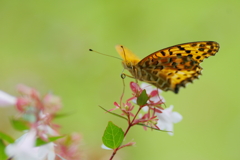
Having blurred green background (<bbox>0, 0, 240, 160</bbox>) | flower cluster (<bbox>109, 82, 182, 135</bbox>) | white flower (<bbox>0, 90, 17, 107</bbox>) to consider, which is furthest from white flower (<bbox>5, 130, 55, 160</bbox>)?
blurred green background (<bbox>0, 0, 240, 160</bbox>)

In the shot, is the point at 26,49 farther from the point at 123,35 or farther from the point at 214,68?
the point at 214,68

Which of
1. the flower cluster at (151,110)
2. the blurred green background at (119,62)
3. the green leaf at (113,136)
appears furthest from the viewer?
the blurred green background at (119,62)

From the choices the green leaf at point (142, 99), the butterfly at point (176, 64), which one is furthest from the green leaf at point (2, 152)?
the butterfly at point (176, 64)

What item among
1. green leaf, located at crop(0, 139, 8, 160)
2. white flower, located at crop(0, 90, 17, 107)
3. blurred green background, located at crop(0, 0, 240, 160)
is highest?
blurred green background, located at crop(0, 0, 240, 160)

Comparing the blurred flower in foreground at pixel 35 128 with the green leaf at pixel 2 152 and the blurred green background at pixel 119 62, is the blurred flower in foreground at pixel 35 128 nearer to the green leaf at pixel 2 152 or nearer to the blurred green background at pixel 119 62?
the green leaf at pixel 2 152

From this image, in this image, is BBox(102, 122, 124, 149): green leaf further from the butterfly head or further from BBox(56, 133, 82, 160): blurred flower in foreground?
the butterfly head

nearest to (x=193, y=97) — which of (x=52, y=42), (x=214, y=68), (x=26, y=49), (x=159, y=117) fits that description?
(x=214, y=68)

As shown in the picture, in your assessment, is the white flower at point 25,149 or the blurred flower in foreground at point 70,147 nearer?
the white flower at point 25,149
